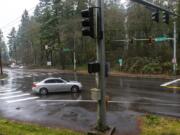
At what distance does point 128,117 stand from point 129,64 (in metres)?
32.7

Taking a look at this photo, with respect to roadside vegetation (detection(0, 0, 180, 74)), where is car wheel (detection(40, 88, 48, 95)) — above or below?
below

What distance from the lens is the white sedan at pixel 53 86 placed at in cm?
2521

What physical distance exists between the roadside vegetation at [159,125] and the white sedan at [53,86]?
37.9 ft

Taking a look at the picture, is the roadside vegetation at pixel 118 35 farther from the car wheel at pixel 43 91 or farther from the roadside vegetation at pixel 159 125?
the roadside vegetation at pixel 159 125

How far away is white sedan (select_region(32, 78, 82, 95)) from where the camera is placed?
2521cm

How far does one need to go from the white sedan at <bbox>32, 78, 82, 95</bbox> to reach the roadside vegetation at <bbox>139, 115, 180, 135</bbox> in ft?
37.9

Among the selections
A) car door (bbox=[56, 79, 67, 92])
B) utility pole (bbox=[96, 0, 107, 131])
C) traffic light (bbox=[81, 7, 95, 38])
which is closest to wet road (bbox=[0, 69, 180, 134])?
car door (bbox=[56, 79, 67, 92])

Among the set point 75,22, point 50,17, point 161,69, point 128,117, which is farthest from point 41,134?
point 50,17

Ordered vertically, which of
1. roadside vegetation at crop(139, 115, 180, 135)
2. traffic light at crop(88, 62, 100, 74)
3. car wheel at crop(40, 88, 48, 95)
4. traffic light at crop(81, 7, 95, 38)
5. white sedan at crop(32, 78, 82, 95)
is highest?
traffic light at crop(81, 7, 95, 38)

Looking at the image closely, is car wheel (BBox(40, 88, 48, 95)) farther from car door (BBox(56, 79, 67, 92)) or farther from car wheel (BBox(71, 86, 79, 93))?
car wheel (BBox(71, 86, 79, 93))

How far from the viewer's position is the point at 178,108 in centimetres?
1758

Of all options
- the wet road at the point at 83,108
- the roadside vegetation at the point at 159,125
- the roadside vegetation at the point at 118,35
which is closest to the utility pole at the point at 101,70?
the wet road at the point at 83,108

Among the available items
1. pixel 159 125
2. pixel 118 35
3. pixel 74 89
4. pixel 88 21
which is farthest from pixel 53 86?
pixel 118 35

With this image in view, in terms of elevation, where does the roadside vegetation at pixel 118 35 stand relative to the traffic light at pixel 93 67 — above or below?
above
